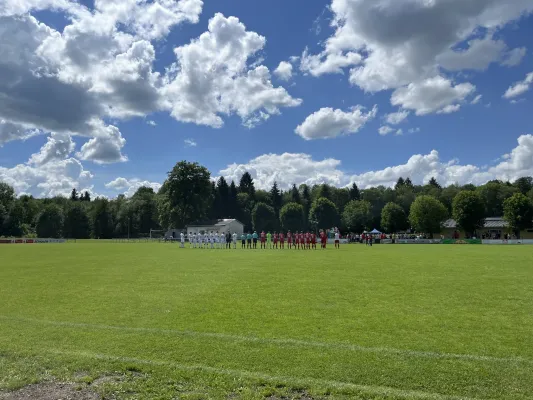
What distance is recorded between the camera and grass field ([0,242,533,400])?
5.71 meters

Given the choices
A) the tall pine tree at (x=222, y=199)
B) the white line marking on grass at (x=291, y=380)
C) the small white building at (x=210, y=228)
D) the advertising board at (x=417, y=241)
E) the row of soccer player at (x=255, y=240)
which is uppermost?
the tall pine tree at (x=222, y=199)

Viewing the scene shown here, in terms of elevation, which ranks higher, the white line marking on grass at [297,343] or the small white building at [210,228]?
the small white building at [210,228]

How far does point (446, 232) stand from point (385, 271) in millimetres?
88515

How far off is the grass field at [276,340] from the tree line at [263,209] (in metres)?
77.6

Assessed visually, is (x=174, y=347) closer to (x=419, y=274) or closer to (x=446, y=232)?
(x=419, y=274)

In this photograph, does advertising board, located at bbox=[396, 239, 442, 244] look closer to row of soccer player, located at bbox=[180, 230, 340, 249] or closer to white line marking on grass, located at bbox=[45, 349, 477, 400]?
row of soccer player, located at bbox=[180, 230, 340, 249]

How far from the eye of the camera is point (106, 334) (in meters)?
8.20

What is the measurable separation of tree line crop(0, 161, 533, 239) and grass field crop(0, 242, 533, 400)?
7758 cm

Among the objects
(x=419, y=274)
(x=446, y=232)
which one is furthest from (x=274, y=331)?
(x=446, y=232)

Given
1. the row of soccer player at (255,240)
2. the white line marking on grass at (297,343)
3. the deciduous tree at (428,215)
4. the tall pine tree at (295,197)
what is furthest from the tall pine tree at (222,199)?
the white line marking on grass at (297,343)

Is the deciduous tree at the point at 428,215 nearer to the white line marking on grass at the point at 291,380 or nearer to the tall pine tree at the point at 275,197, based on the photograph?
the tall pine tree at the point at 275,197

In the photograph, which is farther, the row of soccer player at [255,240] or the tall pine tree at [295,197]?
the tall pine tree at [295,197]

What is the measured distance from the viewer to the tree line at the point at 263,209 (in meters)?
88.4

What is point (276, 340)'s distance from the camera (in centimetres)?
761
